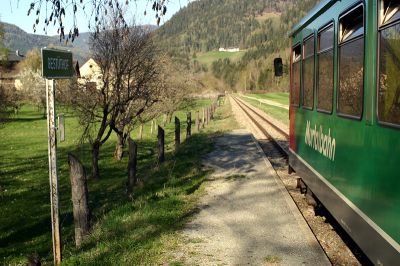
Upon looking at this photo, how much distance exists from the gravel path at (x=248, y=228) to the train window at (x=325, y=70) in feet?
5.94

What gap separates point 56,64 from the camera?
5.53 metres

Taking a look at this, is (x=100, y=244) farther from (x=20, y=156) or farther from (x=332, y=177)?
(x=20, y=156)

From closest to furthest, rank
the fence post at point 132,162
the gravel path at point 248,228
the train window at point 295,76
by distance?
the gravel path at point 248,228
the train window at point 295,76
the fence post at point 132,162

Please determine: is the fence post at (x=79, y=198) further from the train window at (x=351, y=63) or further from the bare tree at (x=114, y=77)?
the bare tree at (x=114, y=77)

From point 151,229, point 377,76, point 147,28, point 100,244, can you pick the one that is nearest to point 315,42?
point 377,76

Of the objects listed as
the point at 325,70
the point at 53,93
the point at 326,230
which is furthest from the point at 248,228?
the point at 53,93

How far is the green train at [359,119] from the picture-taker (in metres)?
3.92

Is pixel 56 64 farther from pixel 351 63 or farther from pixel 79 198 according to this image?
pixel 351 63

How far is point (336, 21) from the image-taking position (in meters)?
5.78

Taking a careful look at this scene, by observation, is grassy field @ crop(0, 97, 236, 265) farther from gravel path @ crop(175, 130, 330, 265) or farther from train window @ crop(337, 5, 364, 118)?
train window @ crop(337, 5, 364, 118)

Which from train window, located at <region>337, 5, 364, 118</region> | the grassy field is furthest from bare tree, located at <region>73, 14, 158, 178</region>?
train window, located at <region>337, 5, 364, 118</region>

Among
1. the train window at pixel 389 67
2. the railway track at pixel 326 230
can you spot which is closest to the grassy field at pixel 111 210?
the railway track at pixel 326 230

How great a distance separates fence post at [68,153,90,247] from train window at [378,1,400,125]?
444cm

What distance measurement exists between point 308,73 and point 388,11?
3.94 m
